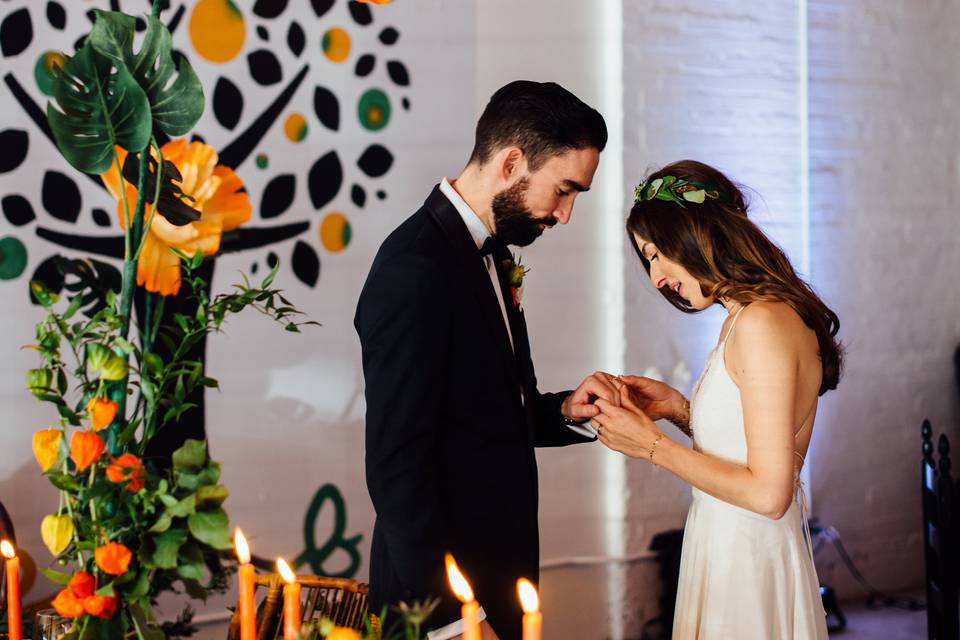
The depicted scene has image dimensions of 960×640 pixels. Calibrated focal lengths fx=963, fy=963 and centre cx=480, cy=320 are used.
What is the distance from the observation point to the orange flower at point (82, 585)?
41.9 inches

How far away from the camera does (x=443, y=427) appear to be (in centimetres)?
163

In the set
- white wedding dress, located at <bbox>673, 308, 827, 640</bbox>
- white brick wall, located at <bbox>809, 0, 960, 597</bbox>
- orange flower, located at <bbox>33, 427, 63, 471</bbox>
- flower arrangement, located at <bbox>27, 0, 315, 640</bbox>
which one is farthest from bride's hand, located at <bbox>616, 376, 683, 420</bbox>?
white brick wall, located at <bbox>809, 0, 960, 597</bbox>

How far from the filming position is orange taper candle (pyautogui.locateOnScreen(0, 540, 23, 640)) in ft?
3.76

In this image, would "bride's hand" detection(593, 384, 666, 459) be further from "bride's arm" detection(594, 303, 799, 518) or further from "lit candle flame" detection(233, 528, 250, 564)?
"lit candle flame" detection(233, 528, 250, 564)

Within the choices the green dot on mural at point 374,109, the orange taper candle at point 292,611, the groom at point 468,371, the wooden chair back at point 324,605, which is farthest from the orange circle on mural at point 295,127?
the orange taper candle at point 292,611

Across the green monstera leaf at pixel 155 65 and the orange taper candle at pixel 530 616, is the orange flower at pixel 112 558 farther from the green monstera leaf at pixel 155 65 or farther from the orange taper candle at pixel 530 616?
the green monstera leaf at pixel 155 65

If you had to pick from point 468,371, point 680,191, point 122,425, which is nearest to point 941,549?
point 680,191

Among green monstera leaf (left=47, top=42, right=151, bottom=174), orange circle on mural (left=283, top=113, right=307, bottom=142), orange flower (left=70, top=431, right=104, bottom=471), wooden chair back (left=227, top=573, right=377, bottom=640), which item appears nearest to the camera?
orange flower (left=70, top=431, right=104, bottom=471)

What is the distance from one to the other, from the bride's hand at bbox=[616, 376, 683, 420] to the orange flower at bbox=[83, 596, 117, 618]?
1.37 metres

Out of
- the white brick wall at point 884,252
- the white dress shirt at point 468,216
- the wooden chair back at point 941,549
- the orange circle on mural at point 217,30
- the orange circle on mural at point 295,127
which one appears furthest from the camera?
the white brick wall at point 884,252

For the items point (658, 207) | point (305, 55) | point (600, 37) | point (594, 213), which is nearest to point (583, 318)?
point (594, 213)

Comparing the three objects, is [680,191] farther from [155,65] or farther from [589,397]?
[155,65]

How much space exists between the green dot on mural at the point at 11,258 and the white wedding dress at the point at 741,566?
2.00 meters

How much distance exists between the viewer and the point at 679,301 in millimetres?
2125
